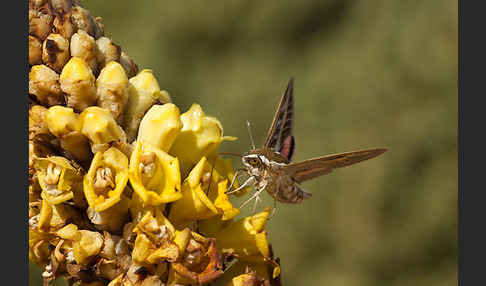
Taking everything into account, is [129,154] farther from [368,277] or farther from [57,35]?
[368,277]

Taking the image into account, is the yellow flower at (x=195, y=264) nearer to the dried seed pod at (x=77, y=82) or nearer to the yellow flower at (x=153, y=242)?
the yellow flower at (x=153, y=242)

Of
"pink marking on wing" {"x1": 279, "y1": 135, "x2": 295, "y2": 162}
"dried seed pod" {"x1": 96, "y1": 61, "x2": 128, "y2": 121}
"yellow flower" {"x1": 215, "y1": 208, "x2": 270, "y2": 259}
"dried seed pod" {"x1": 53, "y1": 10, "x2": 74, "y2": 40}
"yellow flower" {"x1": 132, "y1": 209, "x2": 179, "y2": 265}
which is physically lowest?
"yellow flower" {"x1": 215, "y1": 208, "x2": 270, "y2": 259}

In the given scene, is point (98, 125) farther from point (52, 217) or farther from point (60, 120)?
point (52, 217)

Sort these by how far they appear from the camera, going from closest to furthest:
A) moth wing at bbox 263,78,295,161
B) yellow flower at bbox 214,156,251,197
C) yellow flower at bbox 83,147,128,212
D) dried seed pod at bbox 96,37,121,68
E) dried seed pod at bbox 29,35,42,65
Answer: yellow flower at bbox 83,147,128,212, dried seed pod at bbox 29,35,42,65, dried seed pod at bbox 96,37,121,68, yellow flower at bbox 214,156,251,197, moth wing at bbox 263,78,295,161

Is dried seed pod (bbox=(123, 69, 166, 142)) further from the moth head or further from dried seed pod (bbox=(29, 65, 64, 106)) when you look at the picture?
the moth head

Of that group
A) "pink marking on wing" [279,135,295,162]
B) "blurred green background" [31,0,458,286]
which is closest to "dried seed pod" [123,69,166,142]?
"pink marking on wing" [279,135,295,162]
